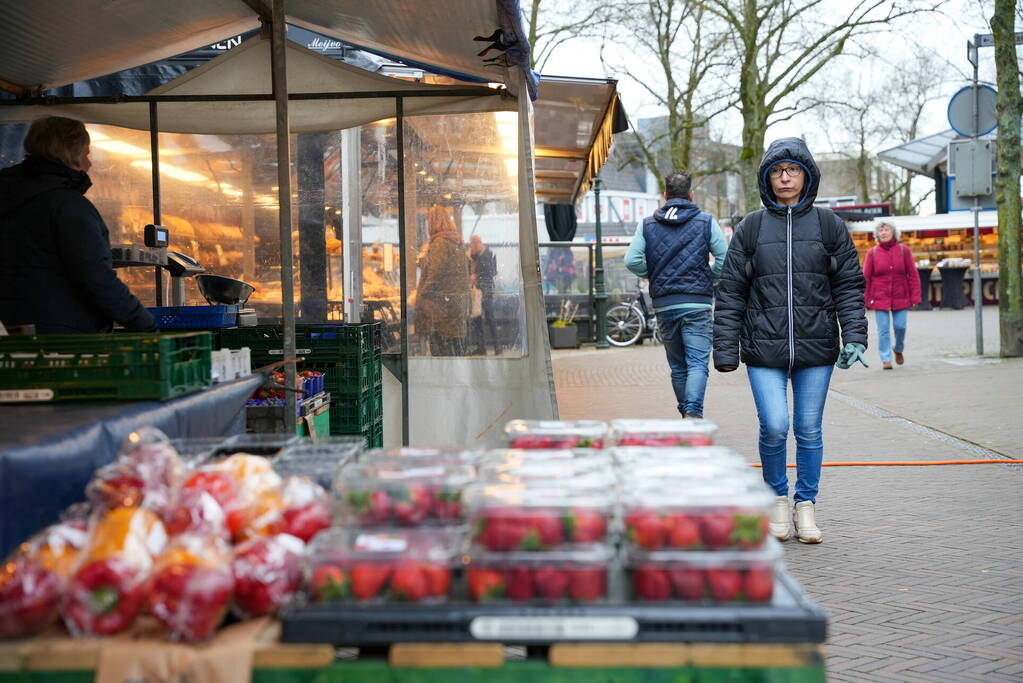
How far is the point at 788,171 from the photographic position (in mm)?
5328

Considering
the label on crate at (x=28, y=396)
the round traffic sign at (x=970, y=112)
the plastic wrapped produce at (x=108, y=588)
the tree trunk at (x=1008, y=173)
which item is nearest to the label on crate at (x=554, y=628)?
the plastic wrapped produce at (x=108, y=588)

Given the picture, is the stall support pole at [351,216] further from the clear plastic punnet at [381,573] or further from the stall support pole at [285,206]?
the clear plastic punnet at [381,573]

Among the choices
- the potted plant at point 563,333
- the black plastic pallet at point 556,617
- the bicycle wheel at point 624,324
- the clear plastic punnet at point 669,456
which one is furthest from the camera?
the bicycle wheel at point 624,324

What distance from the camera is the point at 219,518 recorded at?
2406 millimetres

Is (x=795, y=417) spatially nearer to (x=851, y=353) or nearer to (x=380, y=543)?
(x=851, y=353)

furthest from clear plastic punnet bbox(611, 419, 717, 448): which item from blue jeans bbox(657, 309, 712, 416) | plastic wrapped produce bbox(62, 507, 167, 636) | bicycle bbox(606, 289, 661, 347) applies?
bicycle bbox(606, 289, 661, 347)

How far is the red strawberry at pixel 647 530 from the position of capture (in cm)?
221

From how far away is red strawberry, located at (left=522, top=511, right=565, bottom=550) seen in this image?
2.19 meters

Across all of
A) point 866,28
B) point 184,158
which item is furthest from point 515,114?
point 866,28

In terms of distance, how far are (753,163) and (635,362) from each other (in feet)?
26.0

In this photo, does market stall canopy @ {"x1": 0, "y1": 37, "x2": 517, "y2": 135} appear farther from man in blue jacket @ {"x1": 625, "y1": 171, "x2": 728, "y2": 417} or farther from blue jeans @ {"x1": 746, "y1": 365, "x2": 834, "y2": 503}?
blue jeans @ {"x1": 746, "y1": 365, "x2": 834, "y2": 503}

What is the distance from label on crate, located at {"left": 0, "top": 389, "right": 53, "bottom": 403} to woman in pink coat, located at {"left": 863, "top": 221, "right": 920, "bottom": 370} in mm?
12389

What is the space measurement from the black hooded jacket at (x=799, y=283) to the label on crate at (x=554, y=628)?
11.3 ft

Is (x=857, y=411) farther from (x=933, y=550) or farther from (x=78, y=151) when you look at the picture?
(x=78, y=151)
